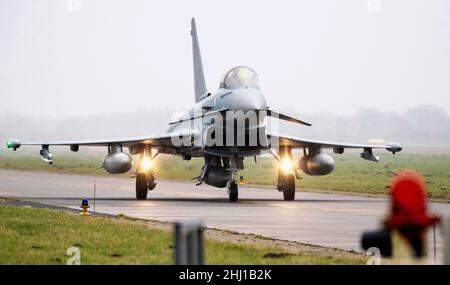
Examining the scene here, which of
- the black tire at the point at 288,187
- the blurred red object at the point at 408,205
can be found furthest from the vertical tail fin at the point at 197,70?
the blurred red object at the point at 408,205

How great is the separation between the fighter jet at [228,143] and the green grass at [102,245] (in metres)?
10.4

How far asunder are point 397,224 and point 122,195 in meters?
32.4

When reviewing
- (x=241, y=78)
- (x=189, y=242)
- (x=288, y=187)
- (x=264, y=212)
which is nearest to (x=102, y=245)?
(x=189, y=242)

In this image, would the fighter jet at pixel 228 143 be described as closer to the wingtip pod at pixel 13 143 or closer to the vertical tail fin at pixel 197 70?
the wingtip pod at pixel 13 143

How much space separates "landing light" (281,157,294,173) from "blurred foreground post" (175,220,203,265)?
27.1 metres

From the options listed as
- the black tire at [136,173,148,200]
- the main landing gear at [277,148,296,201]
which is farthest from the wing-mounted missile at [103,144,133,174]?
the main landing gear at [277,148,296,201]

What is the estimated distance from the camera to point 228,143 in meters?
31.8

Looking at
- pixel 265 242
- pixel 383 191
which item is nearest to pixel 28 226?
pixel 265 242

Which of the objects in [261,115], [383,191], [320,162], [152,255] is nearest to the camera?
[152,255]

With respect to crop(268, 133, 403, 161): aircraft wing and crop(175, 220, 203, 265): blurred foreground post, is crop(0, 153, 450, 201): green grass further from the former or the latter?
crop(175, 220, 203, 265): blurred foreground post

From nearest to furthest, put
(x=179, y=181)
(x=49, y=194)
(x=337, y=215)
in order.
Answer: (x=337, y=215) → (x=49, y=194) → (x=179, y=181)

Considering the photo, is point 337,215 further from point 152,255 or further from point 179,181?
point 179,181

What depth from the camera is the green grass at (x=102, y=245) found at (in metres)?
13.4

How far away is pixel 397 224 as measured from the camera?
5.46m
